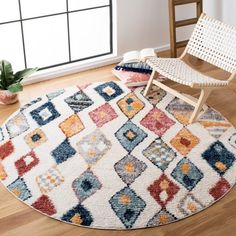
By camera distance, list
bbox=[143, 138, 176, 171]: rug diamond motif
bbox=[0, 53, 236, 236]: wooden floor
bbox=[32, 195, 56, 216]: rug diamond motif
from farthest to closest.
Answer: bbox=[143, 138, 176, 171]: rug diamond motif, bbox=[32, 195, 56, 216]: rug diamond motif, bbox=[0, 53, 236, 236]: wooden floor

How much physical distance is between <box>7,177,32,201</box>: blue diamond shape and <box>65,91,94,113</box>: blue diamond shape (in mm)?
783

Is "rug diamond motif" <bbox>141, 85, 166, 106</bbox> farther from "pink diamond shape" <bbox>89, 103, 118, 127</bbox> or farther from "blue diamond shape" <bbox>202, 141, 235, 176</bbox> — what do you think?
"blue diamond shape" <bbox>202, 141, 235, 176</bbox>

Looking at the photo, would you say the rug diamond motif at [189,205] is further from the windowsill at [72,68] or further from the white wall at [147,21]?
the white wall at [147,21]

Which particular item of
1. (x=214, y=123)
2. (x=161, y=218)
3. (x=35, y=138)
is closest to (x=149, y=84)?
(x=214, y=123)

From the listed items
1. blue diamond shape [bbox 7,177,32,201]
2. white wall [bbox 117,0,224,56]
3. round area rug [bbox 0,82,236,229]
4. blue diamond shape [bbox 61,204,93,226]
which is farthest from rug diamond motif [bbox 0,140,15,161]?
white wall [bbox 117,0,224,56]

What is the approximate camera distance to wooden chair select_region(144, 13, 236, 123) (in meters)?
3.01

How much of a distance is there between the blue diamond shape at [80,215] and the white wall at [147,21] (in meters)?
1.81

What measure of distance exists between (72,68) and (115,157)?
1189 mm

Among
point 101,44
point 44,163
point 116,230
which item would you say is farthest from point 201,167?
point 101,44

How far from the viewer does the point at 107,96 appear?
11.0 ft

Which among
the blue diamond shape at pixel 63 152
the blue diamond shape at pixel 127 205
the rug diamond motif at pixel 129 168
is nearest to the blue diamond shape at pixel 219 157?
the rug diamond motif at pixel 129 168

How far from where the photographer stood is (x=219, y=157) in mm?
2770

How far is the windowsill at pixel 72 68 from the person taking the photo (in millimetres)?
3549

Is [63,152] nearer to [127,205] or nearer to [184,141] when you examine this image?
[127,205]
